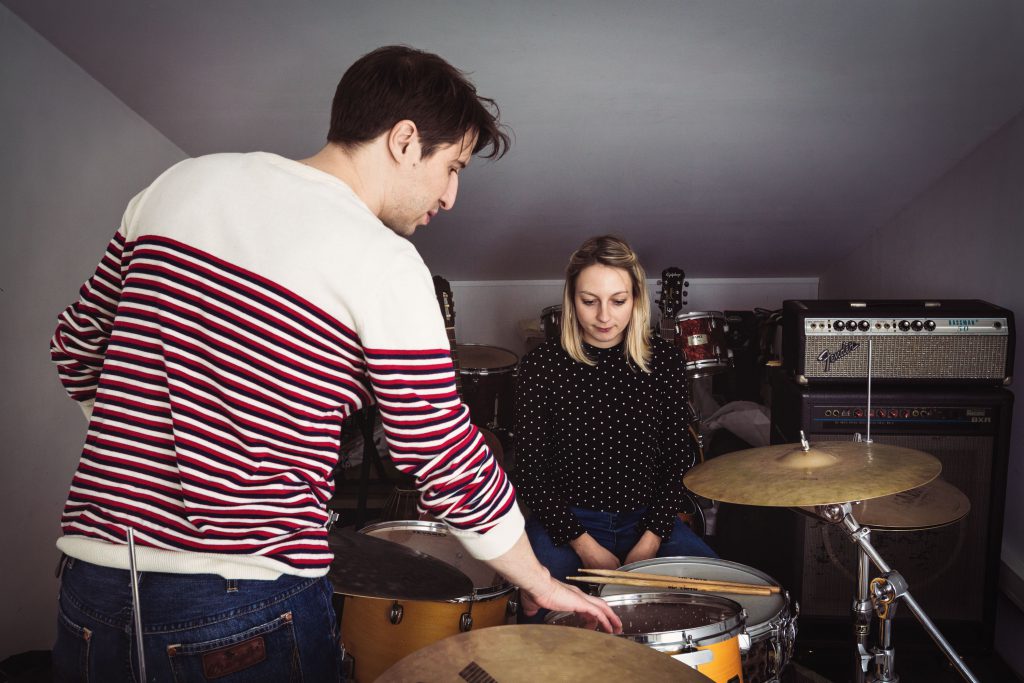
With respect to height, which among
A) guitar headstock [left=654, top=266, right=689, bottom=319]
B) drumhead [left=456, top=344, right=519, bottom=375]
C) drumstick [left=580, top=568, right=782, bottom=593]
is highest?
guitar headstock [left=654, top=266, right=689, bottom=319]

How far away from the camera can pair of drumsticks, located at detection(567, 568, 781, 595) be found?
1.47m

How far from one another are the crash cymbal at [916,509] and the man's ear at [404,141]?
1.40 m

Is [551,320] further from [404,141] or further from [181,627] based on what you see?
[181,627]

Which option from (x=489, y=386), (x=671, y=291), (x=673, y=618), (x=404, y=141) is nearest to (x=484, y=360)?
(x=489, y=386)

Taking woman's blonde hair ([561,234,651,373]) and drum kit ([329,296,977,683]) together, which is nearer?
drum kit ([329,296,977,683])

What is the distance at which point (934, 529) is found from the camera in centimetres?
229

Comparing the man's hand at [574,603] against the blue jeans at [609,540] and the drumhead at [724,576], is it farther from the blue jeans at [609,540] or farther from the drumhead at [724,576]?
the blue jeans at [609,540]

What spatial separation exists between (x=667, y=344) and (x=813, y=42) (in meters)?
1.00

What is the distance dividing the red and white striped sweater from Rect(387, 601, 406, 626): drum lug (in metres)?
0.79

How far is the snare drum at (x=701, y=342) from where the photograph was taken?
3.30 m

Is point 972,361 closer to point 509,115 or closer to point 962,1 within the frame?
point 962,1

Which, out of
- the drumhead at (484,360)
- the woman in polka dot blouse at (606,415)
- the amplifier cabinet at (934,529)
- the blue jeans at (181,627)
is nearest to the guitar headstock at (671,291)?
the drumhead at (484,360)

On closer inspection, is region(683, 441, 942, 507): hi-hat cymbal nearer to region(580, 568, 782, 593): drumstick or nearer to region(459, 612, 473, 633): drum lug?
region(580, 568, 782, 593): drumstick

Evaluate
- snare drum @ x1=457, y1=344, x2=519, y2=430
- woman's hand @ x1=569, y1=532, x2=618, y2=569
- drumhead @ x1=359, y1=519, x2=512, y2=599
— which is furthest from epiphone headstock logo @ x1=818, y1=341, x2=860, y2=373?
snare drum @ x1=457, y1=344, x2=519, y2=430
